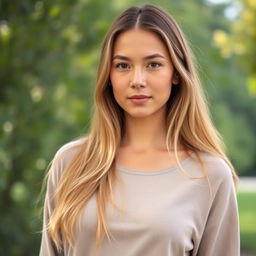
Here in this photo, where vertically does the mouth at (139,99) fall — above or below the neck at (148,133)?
above

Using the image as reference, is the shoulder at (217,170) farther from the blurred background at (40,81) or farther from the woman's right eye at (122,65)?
the blurred background at (40,81)

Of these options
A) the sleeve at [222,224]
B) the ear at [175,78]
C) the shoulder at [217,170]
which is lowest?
the sleeve at [222,224]

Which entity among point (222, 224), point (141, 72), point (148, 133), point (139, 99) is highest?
point (141, 72)

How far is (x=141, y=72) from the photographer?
125 inches

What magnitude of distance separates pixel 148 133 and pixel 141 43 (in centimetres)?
40

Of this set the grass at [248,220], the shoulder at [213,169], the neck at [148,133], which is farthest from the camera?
the grass at [248,220]

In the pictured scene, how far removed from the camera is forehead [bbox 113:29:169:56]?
3.20 meters

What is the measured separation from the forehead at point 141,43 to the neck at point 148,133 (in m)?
0.30

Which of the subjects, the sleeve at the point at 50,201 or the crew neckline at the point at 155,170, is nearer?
the crew neckline at the point at 155,170

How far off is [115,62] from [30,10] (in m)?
3.23

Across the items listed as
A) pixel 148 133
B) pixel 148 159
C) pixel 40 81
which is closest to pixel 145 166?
pixel 148 159

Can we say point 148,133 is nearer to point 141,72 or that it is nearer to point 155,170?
point 155,170

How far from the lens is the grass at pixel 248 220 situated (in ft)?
48.1

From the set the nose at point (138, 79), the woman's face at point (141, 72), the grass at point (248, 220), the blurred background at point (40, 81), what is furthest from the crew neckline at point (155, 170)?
the grass at point (248, 220)
